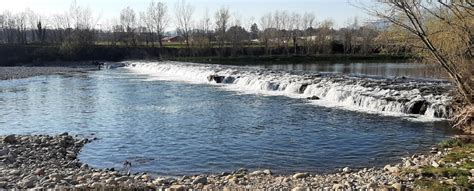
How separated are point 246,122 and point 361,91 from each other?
6.80m

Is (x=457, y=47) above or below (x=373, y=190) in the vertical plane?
above

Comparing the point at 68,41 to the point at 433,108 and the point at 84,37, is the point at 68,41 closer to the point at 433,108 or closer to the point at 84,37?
the point at 84,37

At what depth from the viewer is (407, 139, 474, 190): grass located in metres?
7.17

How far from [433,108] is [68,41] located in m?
58.6

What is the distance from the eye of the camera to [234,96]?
2527 centimetres

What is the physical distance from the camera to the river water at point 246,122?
1181 centimetres

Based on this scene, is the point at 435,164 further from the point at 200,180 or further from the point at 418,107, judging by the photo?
the point at 418,107

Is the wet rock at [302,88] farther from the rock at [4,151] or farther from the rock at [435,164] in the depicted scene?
the rock at [4,151]

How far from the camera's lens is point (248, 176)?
31.4ft

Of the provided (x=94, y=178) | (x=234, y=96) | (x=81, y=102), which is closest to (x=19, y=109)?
(x=81, y=102)

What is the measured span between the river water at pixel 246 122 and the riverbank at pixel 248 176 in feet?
2.58

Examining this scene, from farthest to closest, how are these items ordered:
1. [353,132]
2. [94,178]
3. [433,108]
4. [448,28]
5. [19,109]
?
[19,109]
[433,108]
[353,132]
[448,28]
[94,178]

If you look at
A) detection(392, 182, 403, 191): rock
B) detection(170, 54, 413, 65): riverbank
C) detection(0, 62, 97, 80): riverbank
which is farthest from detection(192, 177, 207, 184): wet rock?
detection(170, 54, 413, 65): riverbank

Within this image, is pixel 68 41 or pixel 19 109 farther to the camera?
pixel 68 41
